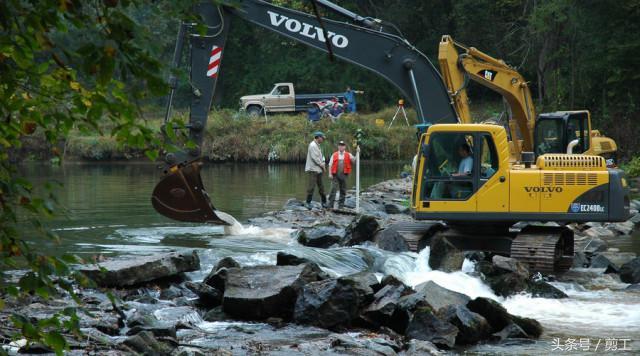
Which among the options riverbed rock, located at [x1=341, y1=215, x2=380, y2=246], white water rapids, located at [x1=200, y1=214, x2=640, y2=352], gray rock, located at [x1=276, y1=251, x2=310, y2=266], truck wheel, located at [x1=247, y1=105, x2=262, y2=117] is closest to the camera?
white water rapids, located at [x1=200, y1=214, x2=640, y2=352]

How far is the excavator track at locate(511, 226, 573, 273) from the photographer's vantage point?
14539 millimetres

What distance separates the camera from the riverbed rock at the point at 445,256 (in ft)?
48.1

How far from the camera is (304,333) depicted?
10578 mm

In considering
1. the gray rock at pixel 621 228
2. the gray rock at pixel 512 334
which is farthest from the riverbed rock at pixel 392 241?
the gray rock at pixel 621 228

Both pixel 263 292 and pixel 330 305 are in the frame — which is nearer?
pixel 330 305

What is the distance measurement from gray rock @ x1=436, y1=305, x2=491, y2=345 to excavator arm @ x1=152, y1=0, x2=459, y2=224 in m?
6.82

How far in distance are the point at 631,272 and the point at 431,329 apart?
5312 mm

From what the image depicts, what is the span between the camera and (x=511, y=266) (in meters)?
13.6

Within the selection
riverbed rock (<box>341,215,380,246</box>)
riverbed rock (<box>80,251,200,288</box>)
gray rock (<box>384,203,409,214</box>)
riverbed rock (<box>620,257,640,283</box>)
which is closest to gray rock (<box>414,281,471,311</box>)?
riverbed rock (<box>80,251,200,288</box>)

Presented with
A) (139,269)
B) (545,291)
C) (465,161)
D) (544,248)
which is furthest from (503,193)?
(139,269)

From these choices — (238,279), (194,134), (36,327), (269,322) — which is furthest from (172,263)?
(36,327)

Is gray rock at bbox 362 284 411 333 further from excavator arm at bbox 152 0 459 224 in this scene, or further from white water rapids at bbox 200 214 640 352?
excavator arm at bbox 152 0 459 224

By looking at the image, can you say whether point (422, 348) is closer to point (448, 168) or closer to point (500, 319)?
point (500, 319)

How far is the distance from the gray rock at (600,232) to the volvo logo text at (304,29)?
22.4 feet
